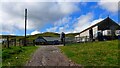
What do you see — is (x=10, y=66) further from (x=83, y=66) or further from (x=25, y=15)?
(x=25, y=15)

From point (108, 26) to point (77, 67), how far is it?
226 feet

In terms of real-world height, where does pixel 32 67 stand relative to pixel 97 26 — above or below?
below

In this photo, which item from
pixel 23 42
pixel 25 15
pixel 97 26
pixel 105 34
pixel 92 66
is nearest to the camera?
pixel 92 66

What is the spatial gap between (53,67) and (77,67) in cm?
110

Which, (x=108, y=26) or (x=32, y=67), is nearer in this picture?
(x=32, y=67)

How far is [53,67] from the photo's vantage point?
44.3 feet

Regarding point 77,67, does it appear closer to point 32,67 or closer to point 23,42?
point 32,67

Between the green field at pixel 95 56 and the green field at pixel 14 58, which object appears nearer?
the green field at pixel 95 56

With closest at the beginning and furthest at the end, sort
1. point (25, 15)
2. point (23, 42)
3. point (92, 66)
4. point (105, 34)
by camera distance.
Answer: point (92, 66) < point (23, 42) < point (25, 15) < point (105, 34)

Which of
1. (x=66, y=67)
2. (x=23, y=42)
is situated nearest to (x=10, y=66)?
(x=66, y=67)

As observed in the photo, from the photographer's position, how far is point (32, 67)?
44.9 feet

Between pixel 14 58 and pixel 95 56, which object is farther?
pixel 14 58

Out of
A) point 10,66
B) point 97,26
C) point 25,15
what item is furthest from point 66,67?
point 97,26

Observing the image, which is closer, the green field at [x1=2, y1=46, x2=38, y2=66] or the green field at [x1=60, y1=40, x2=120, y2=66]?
the green field at [x1=60, y1=40, x2=120, y2=66]
